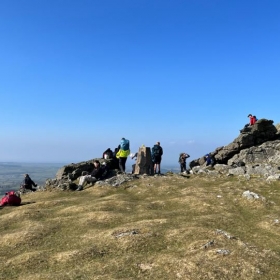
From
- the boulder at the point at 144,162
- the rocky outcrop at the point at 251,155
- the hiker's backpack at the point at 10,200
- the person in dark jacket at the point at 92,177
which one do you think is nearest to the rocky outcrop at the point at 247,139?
the rocky outcrop at the point at 251,155

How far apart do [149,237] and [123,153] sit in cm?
2897

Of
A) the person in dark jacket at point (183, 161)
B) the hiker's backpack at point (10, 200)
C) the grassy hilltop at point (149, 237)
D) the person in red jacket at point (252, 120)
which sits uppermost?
the person in red jacket at point (252, 120)

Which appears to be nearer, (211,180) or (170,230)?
(170,230)

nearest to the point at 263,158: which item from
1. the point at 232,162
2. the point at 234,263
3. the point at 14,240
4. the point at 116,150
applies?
the point at 232,162

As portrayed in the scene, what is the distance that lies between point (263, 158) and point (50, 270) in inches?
1684

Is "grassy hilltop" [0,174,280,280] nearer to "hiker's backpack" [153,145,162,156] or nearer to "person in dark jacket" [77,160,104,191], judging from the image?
"person in dark jacket" [77,160,104,191]

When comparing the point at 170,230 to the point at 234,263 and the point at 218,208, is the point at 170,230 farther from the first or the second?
the point at 218,208

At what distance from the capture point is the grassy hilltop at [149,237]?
17234 millimetres

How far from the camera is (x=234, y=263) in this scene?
1725 cm

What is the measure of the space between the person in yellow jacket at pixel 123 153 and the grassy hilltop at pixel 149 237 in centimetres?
1351

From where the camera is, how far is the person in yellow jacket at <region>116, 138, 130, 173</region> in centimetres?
5000

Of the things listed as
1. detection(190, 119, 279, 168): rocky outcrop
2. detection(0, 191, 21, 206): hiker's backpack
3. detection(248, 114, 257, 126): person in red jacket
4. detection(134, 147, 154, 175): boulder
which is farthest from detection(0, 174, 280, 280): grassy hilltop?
detection(248, 114, 257, 126): person in red jacket

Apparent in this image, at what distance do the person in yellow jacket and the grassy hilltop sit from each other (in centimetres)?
1351

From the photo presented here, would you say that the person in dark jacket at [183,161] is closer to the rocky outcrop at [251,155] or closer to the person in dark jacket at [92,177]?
the rocky outcrop at [251,155]
